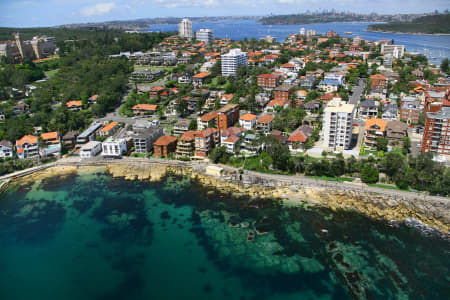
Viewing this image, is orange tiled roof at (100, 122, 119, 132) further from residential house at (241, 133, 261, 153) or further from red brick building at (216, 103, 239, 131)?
residential house at (241, 133, 261, 153)

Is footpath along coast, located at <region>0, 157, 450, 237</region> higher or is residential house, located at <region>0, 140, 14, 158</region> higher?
residential house, located at <region>0, 140, 14, 158</region>

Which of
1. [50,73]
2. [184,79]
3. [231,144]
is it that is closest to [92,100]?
[184,79]

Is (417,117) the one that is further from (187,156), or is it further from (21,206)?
(21,206)

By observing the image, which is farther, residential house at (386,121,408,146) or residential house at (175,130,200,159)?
residential house at (175,130,200,159)

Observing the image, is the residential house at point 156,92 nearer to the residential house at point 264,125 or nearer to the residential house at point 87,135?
the residential house at point 87,135

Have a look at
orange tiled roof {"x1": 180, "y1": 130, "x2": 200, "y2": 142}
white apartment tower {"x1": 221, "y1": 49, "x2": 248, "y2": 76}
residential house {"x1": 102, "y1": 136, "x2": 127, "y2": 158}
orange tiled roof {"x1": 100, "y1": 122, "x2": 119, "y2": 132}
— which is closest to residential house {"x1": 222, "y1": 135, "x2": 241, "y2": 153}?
orange tiled roof {"x1": 180, "y1": 130, "x2": 200, "y2": 142}

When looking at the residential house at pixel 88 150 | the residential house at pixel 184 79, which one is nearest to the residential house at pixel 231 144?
the residential house at pixel 88 150
